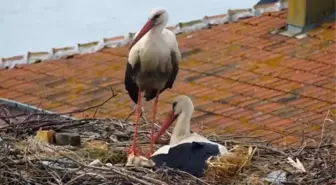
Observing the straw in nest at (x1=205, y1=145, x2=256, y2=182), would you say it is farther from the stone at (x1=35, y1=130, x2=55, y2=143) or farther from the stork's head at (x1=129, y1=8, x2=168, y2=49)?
the stone at (x1=35, y1=130, x2=55, y2=143)

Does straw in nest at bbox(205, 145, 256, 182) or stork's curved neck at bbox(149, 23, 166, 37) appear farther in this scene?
stork's curved neck at bbox(149, 23, 166, 37)

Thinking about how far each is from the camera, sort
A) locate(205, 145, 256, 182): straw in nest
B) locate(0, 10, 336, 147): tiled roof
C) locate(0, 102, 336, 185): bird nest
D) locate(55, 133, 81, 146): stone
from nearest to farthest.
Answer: locate(0, 102, 336, 185): bird nest, locate(205, 145, 256, 182): straw in nest, locate(55, 133, 81, 146): stone, locate(0, 10, 336, 147): tiled roof

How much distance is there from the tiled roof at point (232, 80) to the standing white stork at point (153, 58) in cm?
112

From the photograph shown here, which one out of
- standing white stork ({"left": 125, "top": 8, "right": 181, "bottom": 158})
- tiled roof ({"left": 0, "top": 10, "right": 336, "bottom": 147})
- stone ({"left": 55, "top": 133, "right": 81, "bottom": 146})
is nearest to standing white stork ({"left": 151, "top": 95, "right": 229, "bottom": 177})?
standing white stork ({"left": 125, "top": 8, "right": 181, "bottom": 158})

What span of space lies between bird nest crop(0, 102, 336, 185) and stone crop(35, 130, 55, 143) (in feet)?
0.21

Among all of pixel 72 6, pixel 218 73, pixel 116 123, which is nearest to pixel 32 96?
pixel 218 73

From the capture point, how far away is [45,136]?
366 inches

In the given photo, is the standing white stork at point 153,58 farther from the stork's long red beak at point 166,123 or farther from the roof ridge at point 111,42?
the roof ridge at point 111,42

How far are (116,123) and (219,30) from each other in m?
4.08

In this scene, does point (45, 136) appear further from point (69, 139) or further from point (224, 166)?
point (224, 166)

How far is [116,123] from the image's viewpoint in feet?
32.4

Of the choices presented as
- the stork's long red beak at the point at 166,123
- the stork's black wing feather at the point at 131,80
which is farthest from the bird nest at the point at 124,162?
the stork's black wing feather at the point at 131,80

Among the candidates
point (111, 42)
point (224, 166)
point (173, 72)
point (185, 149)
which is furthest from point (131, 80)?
point (111, 42)

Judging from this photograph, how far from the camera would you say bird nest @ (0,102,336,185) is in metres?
8.34
